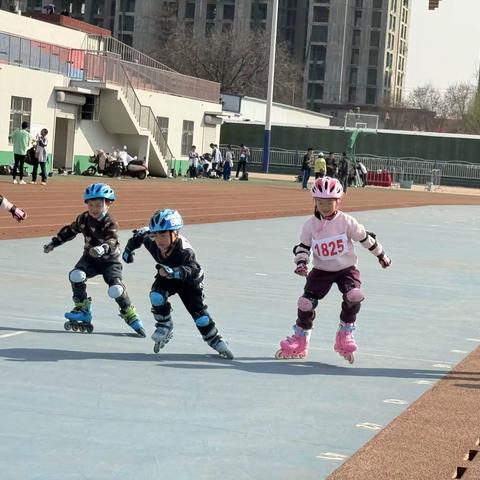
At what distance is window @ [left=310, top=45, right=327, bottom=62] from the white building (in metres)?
86.2

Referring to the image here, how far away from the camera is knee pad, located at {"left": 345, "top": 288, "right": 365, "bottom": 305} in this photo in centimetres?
930

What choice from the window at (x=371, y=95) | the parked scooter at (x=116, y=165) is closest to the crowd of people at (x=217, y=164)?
the parked scooter at (x=116, y=165)

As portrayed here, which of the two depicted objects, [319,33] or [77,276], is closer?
[77,276]

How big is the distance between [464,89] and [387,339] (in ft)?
491

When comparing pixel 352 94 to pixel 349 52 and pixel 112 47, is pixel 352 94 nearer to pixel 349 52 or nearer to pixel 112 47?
pixel 349 52

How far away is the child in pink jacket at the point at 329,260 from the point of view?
9336 mm

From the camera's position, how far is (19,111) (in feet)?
148

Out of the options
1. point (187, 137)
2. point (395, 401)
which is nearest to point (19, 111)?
point (187, 137)

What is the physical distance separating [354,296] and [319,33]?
13841 centimetres

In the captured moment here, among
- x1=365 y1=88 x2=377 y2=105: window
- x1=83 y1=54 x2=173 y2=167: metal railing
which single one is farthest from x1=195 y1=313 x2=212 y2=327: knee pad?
x1=365 y1=88 x2=377 y2=105: window

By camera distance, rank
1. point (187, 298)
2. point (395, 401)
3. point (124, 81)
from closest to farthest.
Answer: point (395, 401) < point (187, 298) < point (124, 81)

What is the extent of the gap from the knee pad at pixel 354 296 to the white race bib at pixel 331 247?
0.98 ft

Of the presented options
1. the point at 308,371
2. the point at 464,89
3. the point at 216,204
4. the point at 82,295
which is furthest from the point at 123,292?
the point at 464,89

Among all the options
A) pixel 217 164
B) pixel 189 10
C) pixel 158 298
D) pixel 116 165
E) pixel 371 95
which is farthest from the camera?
pixel 371 95
